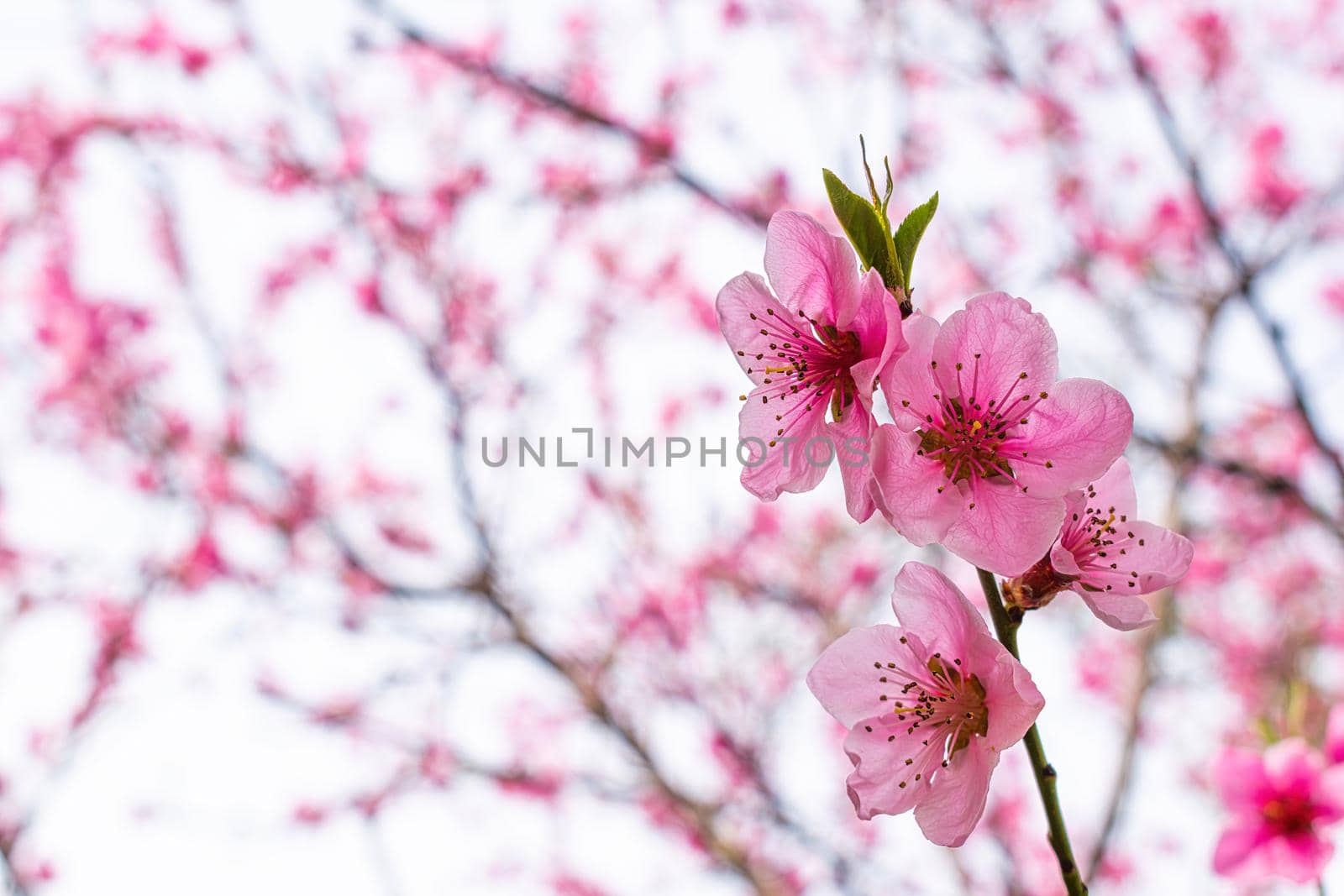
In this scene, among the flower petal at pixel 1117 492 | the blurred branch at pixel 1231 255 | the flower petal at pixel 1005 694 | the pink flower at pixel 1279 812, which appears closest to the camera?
the flower petal at pixel 1005 694

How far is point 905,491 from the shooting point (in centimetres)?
97

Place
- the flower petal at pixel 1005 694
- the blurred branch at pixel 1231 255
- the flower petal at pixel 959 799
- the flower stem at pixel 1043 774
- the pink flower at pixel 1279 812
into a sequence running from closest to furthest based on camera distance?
the flower stem at pixel 1043 774, the flower petal at pixel 1005 694, the flower petal at pixel 959 799, the pink flower at pixel 1279 812, the blurred branch at pixel 1231 255

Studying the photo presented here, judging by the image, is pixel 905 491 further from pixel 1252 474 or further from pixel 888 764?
pixel 1252 474

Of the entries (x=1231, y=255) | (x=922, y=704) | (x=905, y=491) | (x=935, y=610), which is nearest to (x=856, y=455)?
(x=905, y=491)

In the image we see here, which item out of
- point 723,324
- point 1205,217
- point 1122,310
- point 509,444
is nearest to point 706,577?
point 509,444

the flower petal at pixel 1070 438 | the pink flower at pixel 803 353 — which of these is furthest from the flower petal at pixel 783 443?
the flower petal at pixel 1070 438

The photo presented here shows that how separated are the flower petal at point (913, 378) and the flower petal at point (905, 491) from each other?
29 millimetres

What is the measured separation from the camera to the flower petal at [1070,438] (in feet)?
3.26

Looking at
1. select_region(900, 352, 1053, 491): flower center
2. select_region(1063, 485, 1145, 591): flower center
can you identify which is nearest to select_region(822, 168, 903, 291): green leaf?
select_region(900, 352, 1053, 491): flower center

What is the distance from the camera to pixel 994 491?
1.03m

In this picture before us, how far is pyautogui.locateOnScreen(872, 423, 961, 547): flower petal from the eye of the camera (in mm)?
947

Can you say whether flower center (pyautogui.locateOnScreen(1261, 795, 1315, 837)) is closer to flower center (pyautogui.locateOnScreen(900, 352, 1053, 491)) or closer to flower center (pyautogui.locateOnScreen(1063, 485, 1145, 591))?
flower center (pyautogui.locateOnScreen(1063, 485, 1145, 591))

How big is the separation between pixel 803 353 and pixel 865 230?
0.76 feet

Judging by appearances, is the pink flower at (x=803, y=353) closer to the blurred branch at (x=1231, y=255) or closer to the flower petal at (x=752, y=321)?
the flower petal at (x=752, y=321)
